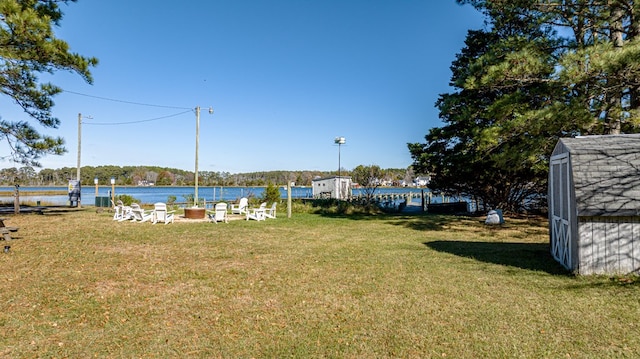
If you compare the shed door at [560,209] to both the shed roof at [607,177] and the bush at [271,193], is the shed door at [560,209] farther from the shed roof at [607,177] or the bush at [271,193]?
the bush at [271,193]

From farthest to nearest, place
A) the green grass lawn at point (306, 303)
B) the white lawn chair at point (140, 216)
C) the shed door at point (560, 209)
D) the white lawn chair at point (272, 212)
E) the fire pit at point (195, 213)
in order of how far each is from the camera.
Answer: the white lawn chair at point (272, 212)
the fire pit at point (195, 213)
the white lawn chair at point (140, 216)
the shed door at point (560, 209)
the green grass lawn at point (306, 303)

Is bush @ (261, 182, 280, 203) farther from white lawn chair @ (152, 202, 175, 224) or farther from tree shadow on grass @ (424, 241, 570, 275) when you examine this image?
tree shadow on grass @ (424, 241, 570, 275)

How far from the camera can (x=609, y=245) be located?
6.48 metres

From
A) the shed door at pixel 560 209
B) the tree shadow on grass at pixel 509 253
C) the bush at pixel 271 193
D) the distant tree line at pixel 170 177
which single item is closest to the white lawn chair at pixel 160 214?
the bush at pixel 271 193

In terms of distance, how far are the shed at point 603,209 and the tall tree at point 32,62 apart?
12667mm

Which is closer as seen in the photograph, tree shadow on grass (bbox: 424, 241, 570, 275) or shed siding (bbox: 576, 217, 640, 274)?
shed siding (bbox: 576, 217, 640, 274)

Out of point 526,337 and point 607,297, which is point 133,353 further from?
point 607,297

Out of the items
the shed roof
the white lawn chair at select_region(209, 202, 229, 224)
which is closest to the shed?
the shed roof

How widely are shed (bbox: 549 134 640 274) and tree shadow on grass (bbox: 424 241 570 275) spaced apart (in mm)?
504

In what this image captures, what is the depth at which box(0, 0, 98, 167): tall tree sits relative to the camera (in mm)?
9203

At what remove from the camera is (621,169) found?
21.9 feet

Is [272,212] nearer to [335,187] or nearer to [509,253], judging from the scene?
[509,253]

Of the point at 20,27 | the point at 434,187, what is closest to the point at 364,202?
the point at 434,187

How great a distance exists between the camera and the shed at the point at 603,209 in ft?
21.0
